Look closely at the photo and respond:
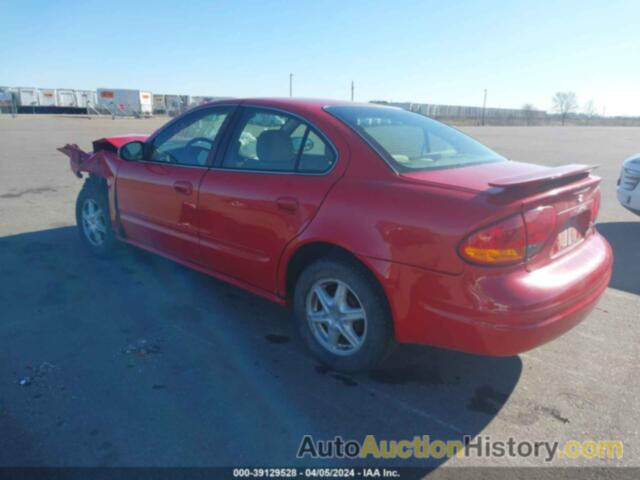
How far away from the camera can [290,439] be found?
2477 millimetres

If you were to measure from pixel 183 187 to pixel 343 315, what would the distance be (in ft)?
5.60

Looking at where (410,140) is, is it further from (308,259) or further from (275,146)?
(308,259)

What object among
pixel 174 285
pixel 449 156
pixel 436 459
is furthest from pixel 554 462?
pixel 174 285

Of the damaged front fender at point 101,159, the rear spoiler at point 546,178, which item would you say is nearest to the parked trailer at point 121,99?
the damaged front fender at point 101,159

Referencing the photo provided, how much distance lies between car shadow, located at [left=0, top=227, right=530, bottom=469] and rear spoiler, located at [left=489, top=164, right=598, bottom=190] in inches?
49.8

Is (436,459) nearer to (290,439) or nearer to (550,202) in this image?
(290,439)

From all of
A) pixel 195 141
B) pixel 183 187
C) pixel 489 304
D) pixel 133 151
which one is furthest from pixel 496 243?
pixel 133 151

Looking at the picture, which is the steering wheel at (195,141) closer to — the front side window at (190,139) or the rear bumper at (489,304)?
the front side window at (190,139)

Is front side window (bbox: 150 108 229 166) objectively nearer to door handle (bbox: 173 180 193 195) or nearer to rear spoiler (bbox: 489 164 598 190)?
door handle (bbox: 173 180 193 195)

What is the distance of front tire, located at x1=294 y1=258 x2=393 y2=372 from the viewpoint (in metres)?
2.83

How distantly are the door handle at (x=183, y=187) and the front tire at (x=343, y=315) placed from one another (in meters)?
1.23

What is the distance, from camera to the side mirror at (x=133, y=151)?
4355 mm

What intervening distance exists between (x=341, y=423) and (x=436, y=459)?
514mm

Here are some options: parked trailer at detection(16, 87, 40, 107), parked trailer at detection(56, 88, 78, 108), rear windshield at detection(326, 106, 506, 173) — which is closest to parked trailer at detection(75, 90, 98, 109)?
parked trailer at detection(56, 88, 78, 108)
